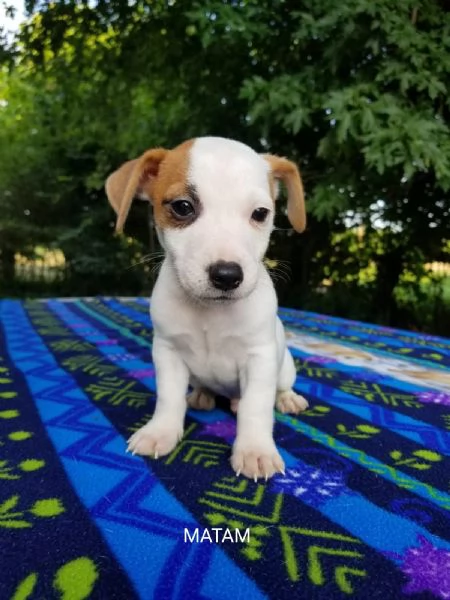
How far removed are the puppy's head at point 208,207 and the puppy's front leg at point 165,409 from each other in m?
0.34

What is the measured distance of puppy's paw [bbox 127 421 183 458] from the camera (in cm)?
162

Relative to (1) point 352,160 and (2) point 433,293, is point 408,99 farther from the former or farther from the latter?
(2) point 433,293

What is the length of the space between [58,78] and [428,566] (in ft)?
21.0

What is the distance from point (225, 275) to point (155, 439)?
0.63 metres

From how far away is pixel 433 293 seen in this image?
7.26m

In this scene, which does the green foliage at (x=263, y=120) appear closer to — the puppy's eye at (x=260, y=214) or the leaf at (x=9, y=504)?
the puppy's eye at (x=260, y=214)

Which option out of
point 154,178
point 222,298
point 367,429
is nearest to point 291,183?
point 154,178

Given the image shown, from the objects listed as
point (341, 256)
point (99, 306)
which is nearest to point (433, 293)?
point (341, 256)

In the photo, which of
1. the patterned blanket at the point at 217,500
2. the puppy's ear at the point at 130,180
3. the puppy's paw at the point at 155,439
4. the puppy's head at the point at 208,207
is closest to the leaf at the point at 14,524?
the patterned blanket at the point at 217,500

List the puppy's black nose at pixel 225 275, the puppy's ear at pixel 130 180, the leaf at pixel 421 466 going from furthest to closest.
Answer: the puppy's ear at pixel 130 180 → the leaf at pixel 421 466 → the puppy's black nose at pixel 225 275

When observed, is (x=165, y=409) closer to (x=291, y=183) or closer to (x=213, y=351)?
(x=213, y=351)

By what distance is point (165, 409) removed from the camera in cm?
178

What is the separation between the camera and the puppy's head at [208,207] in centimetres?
149

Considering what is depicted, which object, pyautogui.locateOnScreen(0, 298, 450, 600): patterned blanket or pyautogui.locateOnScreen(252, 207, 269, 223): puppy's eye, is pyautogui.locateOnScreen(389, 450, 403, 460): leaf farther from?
pyautogui.locateOnScreen(252, 207, 269, 223): puppy's eye
